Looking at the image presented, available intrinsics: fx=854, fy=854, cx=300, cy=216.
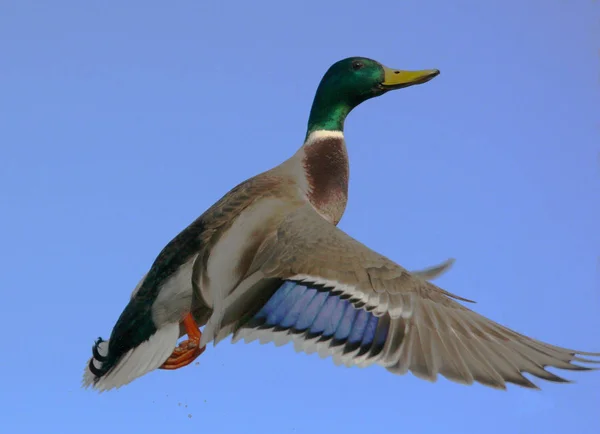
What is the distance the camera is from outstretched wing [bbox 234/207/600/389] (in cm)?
349

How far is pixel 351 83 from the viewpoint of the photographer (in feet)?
16.4

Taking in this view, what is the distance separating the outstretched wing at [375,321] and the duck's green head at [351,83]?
115 cm

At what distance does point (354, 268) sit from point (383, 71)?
1.66 metres

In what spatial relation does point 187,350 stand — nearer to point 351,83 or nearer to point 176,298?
point 176,298

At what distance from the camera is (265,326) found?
387 centimetres

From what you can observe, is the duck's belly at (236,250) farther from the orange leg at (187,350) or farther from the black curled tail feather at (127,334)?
the black curled tail feather at (127,334)

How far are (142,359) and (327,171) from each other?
1426mm

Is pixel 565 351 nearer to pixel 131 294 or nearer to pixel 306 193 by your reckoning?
pixel 306 193

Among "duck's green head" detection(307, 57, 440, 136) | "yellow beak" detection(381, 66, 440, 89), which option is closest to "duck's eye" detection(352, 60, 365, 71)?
"duck's green head" detection(307, 57, 440, 136)

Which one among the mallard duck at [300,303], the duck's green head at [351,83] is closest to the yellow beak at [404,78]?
the duck's green head at [351,83]

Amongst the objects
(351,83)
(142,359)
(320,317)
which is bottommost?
(142,359)

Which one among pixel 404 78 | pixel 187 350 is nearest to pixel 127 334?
pixel 187 350

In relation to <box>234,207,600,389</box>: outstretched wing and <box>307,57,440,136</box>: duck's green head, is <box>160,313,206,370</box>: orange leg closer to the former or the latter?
<box>234,207,600,389</box>: outstretched wing

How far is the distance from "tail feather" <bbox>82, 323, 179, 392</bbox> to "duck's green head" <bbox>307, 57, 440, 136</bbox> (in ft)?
5.04
